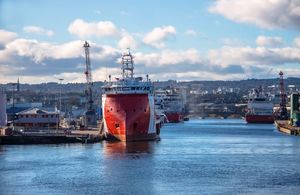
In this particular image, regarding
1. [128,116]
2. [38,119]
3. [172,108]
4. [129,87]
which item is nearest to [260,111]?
[172,108]

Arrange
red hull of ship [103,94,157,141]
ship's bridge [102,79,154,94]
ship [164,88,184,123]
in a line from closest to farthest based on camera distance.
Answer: red hull of ship [103,94,157,141] → ship's bridge [102,79,154,94] → ship [164,88,184,123]

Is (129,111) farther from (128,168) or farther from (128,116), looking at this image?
(128,168)

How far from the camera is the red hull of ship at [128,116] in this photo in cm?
7056

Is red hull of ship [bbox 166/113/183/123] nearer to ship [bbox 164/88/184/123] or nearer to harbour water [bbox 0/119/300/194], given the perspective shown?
ship [bbox 164/88/184/123]

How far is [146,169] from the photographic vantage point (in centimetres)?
4734

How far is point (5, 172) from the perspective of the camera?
150 ft

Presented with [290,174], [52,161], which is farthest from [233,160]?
[52,161]

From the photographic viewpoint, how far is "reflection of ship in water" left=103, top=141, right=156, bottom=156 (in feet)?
197

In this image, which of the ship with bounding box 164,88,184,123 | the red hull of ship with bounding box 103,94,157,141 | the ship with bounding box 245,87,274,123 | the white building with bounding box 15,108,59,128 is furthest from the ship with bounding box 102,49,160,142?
the ship with bounding box 164,88,184,123

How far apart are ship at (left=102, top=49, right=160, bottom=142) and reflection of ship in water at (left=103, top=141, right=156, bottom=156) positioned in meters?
1.53

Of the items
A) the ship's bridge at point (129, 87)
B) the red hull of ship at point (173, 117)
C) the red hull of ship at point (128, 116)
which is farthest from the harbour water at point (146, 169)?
the red hull of ship at point (173, 117)

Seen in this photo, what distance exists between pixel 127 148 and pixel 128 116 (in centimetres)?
682

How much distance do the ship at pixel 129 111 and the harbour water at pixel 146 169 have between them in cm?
357

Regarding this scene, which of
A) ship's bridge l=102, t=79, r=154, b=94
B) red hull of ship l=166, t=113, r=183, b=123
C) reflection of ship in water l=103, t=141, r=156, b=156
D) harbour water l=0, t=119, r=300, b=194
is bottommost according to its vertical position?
harbour water l=0, t=119, r=300, b=194
